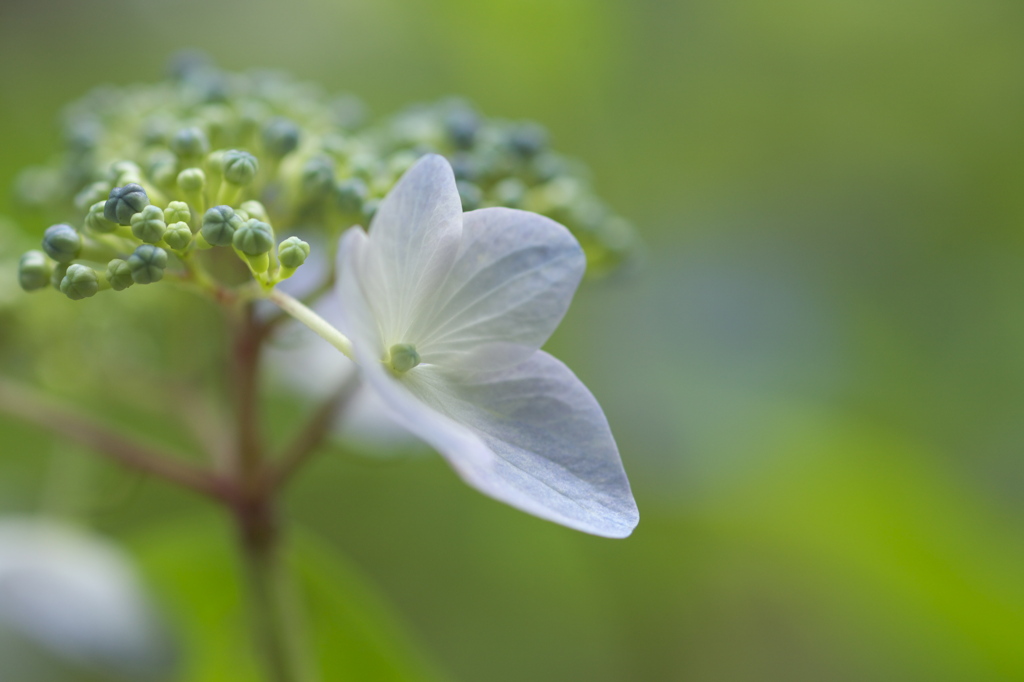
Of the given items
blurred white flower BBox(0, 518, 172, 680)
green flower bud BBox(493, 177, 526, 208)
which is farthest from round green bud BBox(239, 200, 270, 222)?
blurred white flower BBox(0, 518, 172, 680)

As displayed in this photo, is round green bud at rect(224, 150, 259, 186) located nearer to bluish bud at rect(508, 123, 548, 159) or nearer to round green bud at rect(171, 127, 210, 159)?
round green bud at rect(171, 127, 210, 159)

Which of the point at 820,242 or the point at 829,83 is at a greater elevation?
the point at 829,83

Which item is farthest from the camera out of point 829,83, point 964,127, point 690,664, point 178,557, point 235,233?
point 829,83

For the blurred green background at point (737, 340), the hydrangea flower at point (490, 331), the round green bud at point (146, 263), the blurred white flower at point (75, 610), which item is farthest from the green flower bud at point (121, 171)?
the blurred green background at point (737, 340)

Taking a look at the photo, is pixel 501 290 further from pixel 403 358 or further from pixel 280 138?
pixel 280 138

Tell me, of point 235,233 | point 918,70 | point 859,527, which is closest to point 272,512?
point 235,233

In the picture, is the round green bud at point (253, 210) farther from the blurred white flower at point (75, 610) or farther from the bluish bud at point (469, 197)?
the blurred white flower at point (75, 610)

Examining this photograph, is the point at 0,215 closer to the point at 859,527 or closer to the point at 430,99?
the point at 430,99

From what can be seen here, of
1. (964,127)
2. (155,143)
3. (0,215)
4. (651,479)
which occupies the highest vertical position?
(964,127)
